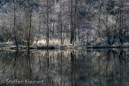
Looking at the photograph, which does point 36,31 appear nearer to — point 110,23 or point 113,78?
point 110,23

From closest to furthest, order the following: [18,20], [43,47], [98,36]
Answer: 1. [43,47]
2. [18,20]
3. [98,36]

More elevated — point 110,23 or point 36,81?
point 110,23

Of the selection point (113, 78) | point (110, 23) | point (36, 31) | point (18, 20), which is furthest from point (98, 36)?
point (113, 78)

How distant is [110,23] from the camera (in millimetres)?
34406

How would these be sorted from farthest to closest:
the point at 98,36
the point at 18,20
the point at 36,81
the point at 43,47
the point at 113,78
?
the point at 98,36, the point at 18,20, the point at 43,47, the point at 113,78, the point at 36,81

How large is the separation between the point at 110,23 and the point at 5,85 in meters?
30.5

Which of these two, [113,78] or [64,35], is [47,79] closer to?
[113,78]

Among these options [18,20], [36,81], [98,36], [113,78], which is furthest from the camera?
[98,36]

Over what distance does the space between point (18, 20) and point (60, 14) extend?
726 cm

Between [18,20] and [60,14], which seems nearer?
[18,20]

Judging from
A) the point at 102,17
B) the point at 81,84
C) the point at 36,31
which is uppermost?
the point at 102,17

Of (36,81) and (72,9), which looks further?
(72,9)

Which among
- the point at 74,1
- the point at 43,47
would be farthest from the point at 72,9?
the point at 43,47

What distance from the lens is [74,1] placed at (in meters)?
32.8
